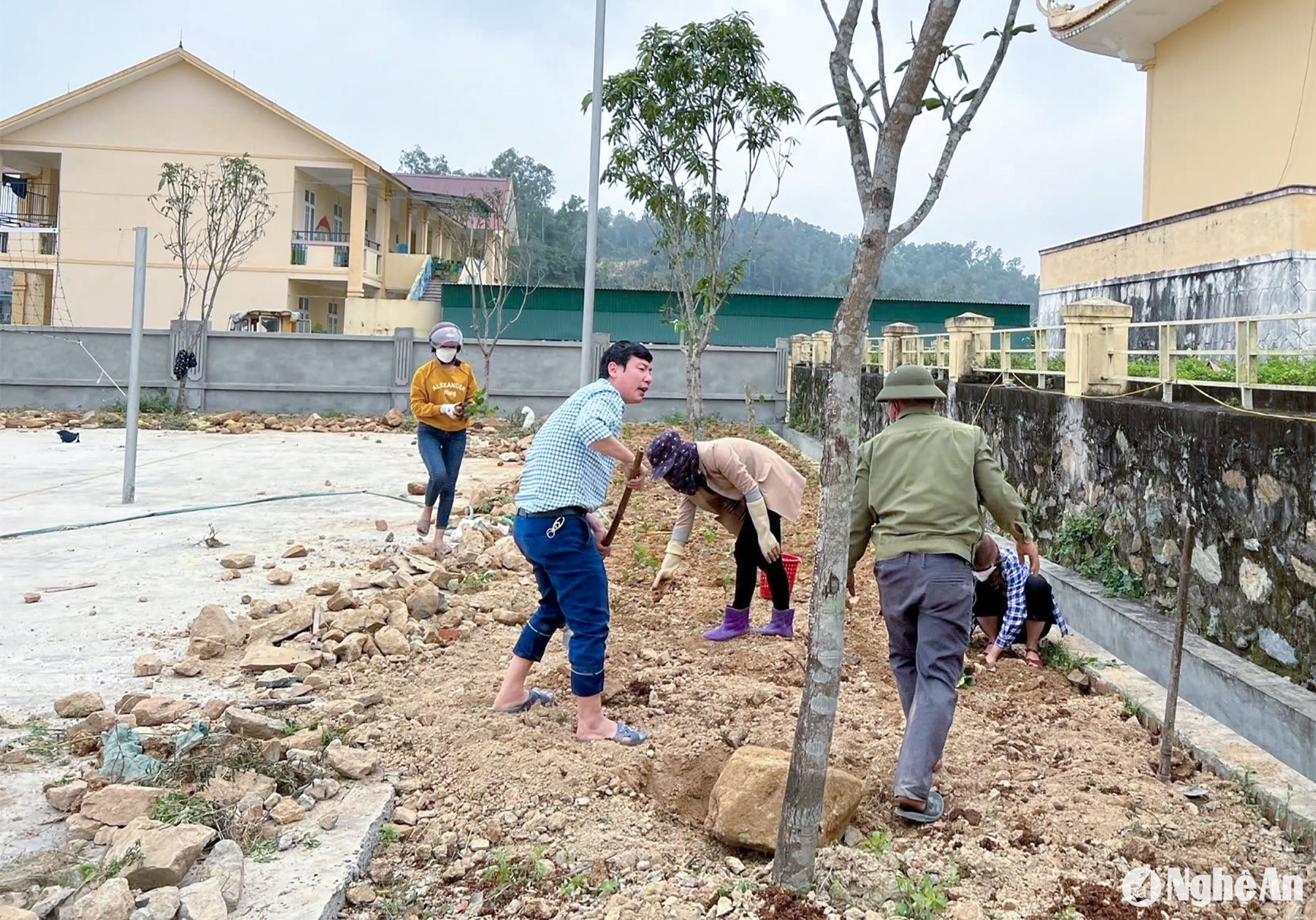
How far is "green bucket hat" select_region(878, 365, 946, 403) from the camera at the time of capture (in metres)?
3.90

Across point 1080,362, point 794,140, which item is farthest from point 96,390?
point 1080,362

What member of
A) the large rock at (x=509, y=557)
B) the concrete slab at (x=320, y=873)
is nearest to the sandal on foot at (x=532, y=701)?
the concrete slab at (x=320, y=873)

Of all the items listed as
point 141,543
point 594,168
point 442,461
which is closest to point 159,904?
point 442,461

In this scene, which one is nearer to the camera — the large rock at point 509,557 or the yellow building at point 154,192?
the large rock at point 509,557

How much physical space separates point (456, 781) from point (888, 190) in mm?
2356

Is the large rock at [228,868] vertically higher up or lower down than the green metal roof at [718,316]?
lower down

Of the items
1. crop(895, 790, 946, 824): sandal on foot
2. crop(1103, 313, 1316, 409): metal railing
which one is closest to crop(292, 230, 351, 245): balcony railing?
crop(1103, 313, 1316, 409): metal railing

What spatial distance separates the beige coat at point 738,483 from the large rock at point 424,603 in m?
1.35

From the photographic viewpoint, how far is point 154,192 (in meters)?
26.5

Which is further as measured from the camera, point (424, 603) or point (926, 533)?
point (424, 603)

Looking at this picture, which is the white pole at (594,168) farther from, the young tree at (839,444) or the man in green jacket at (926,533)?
the young tree at (839,444)

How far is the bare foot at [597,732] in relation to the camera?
4031 mm

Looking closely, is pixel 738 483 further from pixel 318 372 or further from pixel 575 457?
pixel 318 372

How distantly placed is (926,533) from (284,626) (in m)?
3.16
